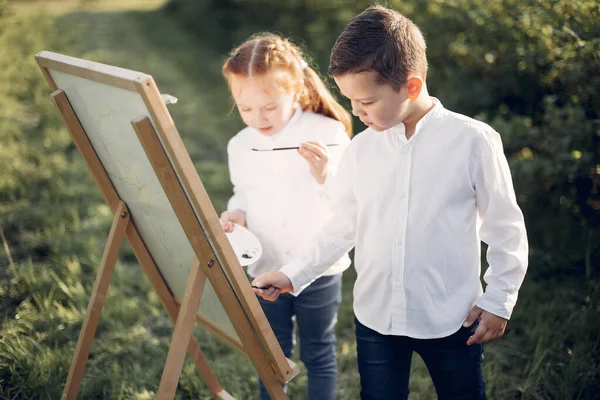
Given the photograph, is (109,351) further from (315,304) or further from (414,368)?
(414,368)

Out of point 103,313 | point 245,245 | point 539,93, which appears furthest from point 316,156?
point 539,93

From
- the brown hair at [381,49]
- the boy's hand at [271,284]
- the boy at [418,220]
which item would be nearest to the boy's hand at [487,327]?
the boy at [418,220]

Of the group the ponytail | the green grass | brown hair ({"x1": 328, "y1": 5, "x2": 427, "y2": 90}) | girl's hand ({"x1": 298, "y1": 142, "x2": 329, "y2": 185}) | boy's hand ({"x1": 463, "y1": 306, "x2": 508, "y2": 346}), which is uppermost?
brown hair ({"x1": 328, "y1": 5, "x2": 427, "y2": 90})

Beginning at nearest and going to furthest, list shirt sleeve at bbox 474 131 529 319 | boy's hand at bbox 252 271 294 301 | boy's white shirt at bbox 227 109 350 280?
shirt sleeve at bbox 474 131 529 319
boy's hand at bbox 252 271 294 301
boy's white shirt at bbox 227 109 350 280

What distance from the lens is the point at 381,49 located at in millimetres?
1685

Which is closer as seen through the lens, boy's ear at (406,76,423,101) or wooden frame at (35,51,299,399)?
wooden frame at (35,51,299,399)

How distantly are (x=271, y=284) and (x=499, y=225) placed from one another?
744mm

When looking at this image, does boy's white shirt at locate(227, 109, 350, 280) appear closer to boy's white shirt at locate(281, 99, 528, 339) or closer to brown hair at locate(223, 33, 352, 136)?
brown hair at locate(223, 33, 352, 136)

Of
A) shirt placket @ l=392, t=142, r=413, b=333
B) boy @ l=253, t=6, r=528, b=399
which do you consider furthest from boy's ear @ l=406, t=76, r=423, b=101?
shirt placket @ l=392, t=142, r=413, b=333

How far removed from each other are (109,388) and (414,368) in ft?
4.76

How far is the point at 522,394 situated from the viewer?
99.1 inches

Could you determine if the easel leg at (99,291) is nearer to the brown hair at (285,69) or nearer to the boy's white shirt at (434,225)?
the brown hair at (285,69)

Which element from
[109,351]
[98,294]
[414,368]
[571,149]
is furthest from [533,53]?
[109,351]

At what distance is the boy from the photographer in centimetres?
170
